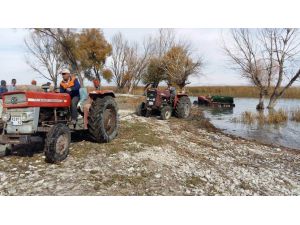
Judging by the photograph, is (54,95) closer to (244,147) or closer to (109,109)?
(109,109)

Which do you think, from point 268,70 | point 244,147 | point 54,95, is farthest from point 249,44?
point 54,95

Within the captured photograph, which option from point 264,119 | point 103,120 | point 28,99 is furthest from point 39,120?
point 264,119

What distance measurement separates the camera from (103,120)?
6.87m

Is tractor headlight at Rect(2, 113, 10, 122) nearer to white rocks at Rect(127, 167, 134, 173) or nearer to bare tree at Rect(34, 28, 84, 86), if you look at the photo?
white rocks at Rect(127, 167, 134, 173)

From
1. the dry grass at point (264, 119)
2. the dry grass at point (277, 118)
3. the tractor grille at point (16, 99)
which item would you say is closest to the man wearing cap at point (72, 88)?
the tractor grille at point (16, 99)

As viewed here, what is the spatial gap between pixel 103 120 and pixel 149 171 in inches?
83.4

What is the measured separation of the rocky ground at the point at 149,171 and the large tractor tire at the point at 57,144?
14 cm

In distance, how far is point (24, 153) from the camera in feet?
19.9

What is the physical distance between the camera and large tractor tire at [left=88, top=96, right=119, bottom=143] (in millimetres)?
6645

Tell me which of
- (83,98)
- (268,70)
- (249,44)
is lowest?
(83,98)

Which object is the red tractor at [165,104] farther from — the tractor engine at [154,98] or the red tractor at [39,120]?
the red tractor at [39,120]

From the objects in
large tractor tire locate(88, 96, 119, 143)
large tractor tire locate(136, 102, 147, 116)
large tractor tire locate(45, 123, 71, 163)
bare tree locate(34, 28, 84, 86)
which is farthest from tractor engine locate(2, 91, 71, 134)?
bare tree locate(34, 28, 84, 86)

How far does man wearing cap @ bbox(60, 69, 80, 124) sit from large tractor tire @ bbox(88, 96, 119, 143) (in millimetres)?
409

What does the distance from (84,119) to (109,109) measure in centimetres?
99
